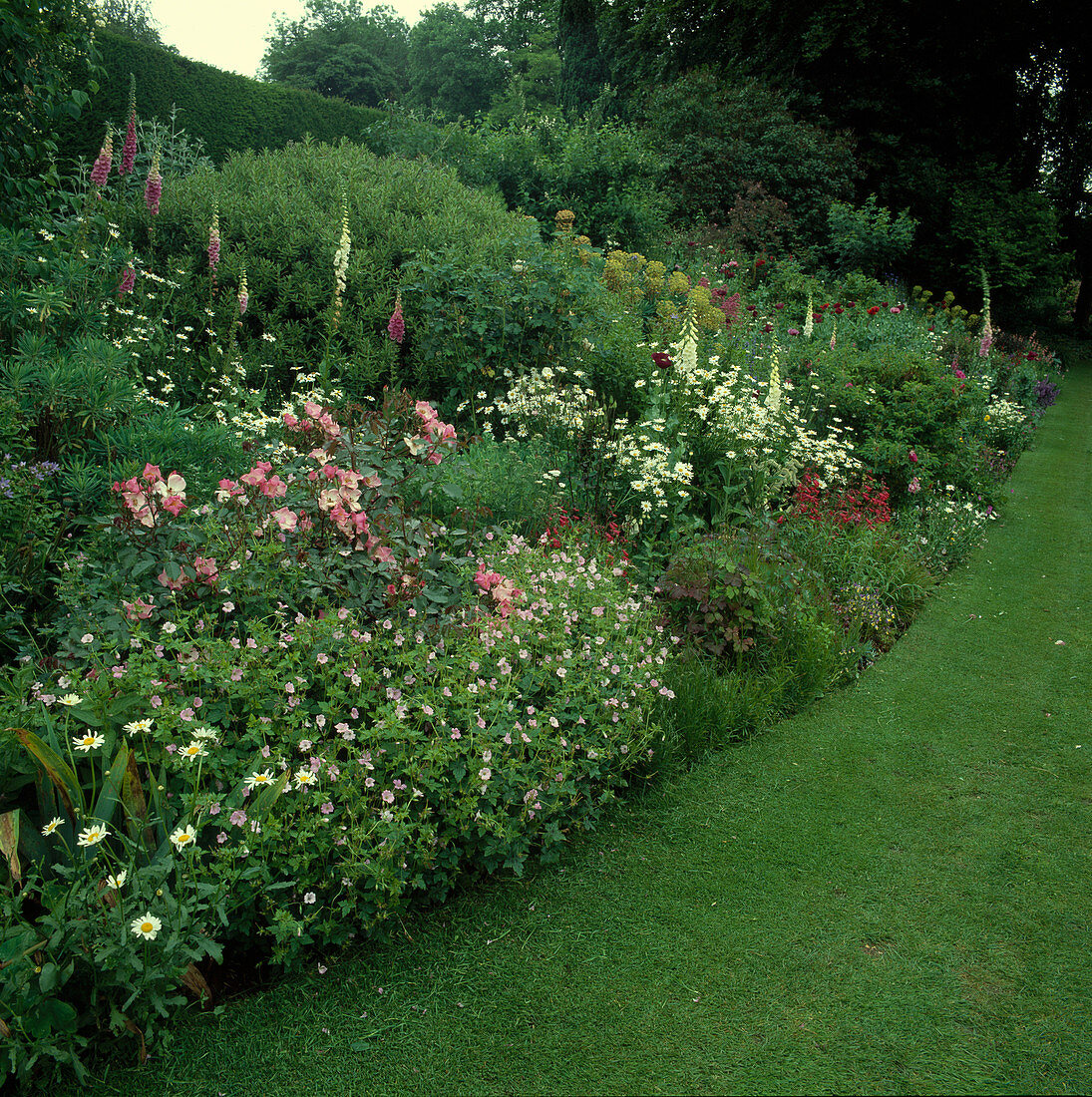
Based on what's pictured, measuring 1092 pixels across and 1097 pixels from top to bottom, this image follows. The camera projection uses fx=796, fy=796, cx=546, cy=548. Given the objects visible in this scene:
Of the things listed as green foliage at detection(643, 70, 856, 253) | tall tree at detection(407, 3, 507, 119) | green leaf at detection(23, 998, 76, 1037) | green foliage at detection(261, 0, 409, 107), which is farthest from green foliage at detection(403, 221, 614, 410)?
green foliage at detection(261, 0, 409, 107)

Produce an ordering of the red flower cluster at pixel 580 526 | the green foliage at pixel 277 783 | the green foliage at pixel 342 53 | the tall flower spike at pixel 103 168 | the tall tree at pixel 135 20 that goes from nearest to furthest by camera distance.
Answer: the green foliage at pixel 277 783
the red flower cluster at pixel 580 526
the tall flower spike at pixel 103 168
the tall tree at pixel 135 20
the green foliage at pixel 342 53

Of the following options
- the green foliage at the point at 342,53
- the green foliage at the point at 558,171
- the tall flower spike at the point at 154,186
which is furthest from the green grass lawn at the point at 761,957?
the green foliage at the point at 342,53

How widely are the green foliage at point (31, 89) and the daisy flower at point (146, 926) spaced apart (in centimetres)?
421

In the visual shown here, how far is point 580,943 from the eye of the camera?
8.31 feet

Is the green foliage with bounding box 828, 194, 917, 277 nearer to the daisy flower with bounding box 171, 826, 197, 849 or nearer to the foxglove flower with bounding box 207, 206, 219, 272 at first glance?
the foxglove flower with bounding box 207, 206, 219, 272

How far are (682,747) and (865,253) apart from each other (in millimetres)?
14987

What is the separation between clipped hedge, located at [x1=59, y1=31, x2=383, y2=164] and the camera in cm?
1134

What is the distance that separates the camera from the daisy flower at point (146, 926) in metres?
1.88

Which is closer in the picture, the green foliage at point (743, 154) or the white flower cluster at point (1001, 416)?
the white flower cluster at point (1001, 416)

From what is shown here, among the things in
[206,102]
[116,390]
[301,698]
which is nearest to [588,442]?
[116,390]

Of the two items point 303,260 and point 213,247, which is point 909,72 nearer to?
point 303,260

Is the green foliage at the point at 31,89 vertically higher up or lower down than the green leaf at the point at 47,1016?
higher up

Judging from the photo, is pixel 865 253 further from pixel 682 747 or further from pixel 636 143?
pixel 682 747

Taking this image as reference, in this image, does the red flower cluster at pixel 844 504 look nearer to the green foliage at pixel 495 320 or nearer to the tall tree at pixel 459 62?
the green foliage at pixel 495 320
